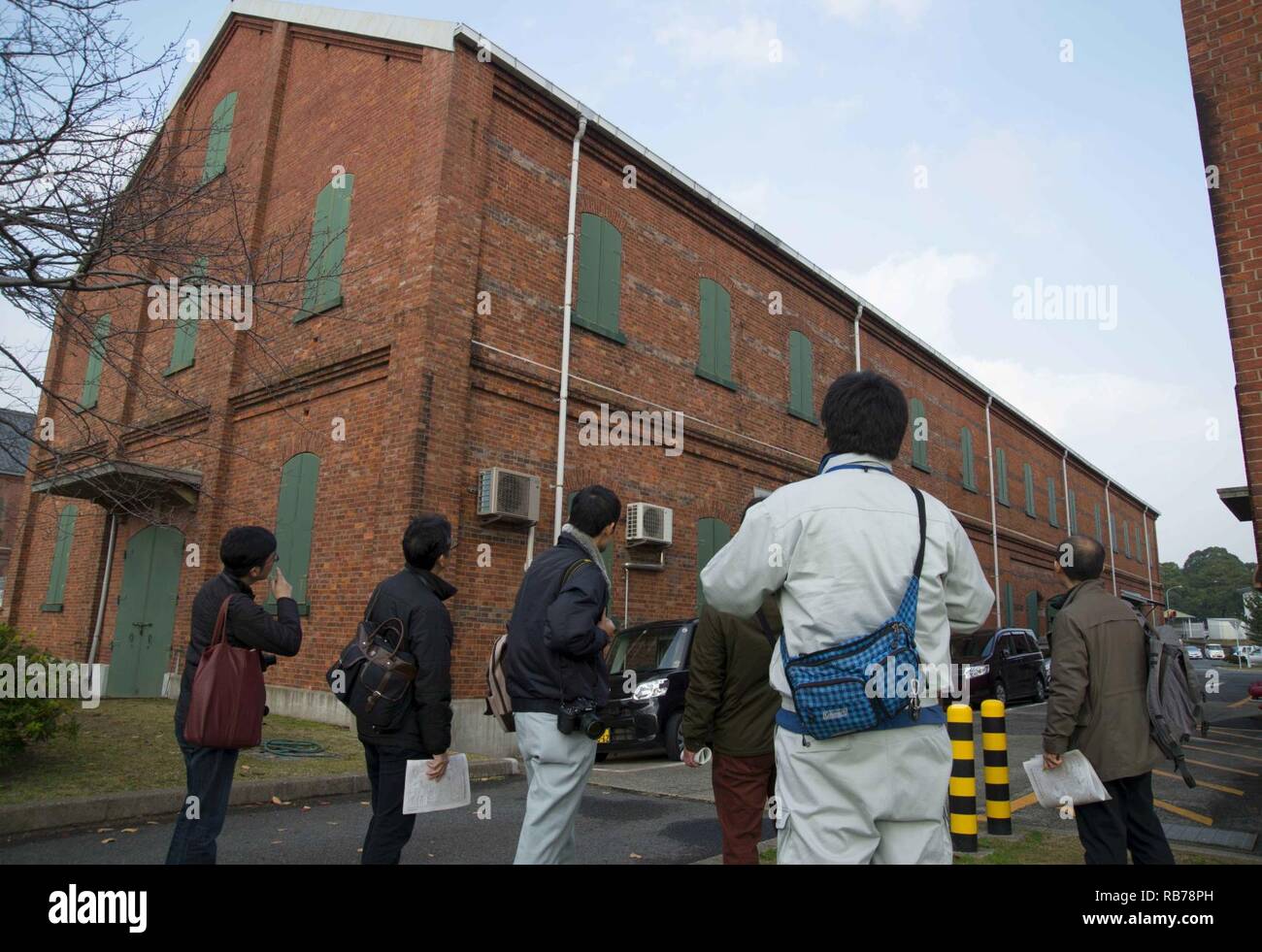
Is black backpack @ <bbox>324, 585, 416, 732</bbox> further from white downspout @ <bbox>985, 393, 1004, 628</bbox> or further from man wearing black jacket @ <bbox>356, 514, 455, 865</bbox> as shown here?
white downspout @ <bbox>985, 393, 1004, 628</bbox>

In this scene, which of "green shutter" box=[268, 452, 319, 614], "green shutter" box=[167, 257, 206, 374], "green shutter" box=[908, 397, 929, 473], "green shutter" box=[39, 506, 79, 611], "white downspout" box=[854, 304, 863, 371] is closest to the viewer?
"green shutter" box=[268, 452, 319, 614]

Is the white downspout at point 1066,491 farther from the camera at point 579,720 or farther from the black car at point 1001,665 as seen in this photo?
the camera at point 579,720

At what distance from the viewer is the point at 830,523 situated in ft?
7.61

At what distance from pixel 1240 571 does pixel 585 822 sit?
121893 millimetres

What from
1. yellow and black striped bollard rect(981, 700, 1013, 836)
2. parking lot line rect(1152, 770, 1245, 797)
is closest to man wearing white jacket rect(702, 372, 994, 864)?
yellow and black striped bollard rect(981, 700, 1013, 836)

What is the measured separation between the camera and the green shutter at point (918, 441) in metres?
22.3

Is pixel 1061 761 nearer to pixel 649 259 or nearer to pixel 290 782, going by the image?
pixel 290 782

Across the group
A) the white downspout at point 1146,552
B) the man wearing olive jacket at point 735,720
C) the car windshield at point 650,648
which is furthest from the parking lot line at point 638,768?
the white downspout at point 1146,552

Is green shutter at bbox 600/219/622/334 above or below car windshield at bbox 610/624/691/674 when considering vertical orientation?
above

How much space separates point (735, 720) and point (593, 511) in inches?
45.4

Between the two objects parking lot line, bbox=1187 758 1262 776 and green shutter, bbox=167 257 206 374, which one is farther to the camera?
green shutter, bbox=167 257 206 374

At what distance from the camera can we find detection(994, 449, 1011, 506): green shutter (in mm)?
27609

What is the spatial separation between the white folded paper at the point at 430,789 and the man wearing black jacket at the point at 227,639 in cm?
79

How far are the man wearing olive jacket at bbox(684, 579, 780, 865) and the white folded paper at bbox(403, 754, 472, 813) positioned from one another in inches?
41.8
